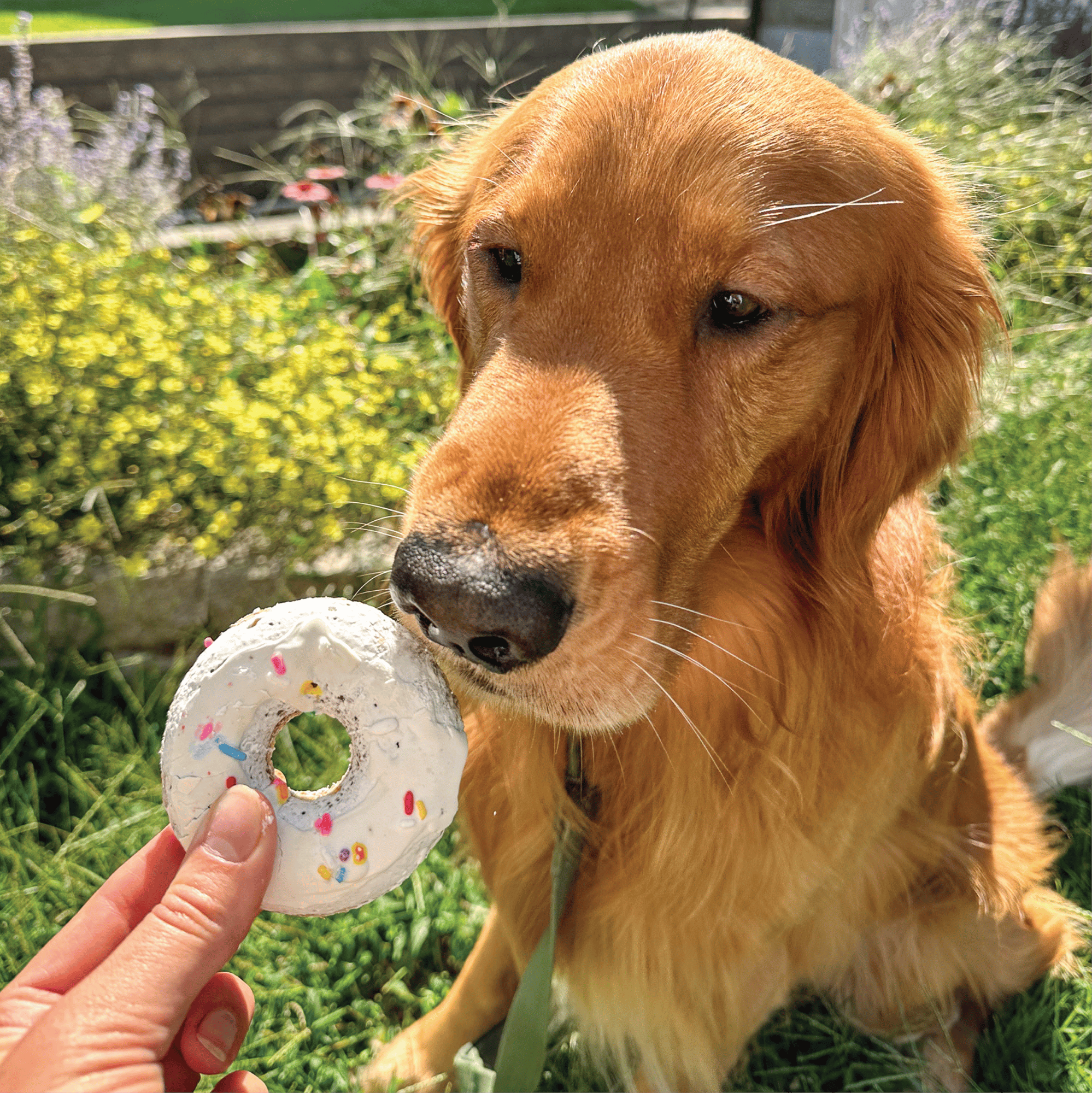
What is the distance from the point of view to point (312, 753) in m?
3.01

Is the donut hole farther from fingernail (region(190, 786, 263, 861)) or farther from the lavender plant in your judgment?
the lavender plant

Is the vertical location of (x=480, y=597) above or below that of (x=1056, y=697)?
above

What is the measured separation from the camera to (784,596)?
186 cm

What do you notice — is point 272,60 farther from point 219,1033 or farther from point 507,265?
point 219,1033

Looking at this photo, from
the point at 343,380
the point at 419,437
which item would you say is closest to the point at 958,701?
the point at 419,437

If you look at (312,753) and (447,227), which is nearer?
(447,227)

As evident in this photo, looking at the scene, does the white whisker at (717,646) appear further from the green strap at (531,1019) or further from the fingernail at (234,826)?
the fingernail at (234,826)

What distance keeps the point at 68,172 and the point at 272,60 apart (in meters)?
4.13

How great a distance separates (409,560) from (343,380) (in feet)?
8.22

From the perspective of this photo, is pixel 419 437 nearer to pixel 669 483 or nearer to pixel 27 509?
pixel 27 509

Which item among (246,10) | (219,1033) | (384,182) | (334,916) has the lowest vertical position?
(334,916)

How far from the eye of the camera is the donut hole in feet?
9.50

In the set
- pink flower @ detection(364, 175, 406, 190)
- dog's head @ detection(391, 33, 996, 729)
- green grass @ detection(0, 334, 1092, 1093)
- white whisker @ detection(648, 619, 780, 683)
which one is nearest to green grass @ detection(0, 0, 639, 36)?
pink flower @ detection(364, 175, 406, 190)

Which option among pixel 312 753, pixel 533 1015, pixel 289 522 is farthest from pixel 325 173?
pixel 533 1015
